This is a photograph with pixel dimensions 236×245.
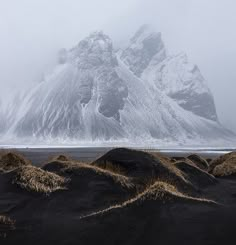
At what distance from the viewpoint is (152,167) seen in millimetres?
30125

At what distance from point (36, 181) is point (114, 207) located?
568 cm

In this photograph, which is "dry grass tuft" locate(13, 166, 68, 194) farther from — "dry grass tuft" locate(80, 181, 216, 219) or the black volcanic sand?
"dry grass tuft" locate(80, 181, 216, 219)

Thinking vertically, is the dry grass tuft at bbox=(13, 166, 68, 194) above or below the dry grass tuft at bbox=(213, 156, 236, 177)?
above

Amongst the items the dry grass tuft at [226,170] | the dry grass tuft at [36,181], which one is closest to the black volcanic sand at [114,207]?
the dry grass tuft at [36,181]

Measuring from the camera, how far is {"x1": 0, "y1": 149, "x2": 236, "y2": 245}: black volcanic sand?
17703mm

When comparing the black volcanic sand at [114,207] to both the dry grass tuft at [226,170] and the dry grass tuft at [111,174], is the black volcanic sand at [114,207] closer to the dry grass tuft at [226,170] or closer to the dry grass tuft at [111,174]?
the dry grass tuft at [111,174]

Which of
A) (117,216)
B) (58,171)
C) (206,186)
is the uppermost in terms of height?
(117,216)

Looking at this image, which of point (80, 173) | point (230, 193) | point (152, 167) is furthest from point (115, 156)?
point (230, 193)

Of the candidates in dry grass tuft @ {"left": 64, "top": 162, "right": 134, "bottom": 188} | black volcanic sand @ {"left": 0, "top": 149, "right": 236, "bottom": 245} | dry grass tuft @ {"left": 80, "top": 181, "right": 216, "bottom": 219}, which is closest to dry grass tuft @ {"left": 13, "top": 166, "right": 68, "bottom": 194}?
black volcanic sand @ {"left": 0, "top": 149, "right": 236, "bottom": 245}

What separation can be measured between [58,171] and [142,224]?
1166 centimetres

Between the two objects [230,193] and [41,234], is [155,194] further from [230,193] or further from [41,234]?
[230,193]

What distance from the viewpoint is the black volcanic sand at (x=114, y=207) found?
697 inches

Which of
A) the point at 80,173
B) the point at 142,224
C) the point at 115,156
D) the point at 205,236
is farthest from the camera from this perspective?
the point at 115,156

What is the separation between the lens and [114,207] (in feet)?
67.9
